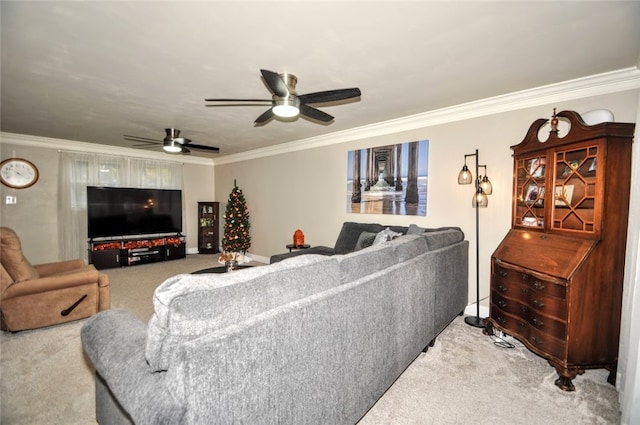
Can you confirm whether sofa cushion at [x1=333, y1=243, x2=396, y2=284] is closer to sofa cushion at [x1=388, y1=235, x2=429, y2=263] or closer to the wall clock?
sofa cushion at [x1=388, y1=235, x2=429, y2=263]

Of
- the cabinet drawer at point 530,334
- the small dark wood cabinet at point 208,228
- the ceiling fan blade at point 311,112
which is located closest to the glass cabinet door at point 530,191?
the cabinet drawer at point 530,334

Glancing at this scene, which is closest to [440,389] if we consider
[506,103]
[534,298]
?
[534,298]

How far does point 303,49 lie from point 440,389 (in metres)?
2.79

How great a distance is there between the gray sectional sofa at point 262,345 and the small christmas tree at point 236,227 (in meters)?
4.45

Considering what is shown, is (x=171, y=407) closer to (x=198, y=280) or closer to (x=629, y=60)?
(x=198, y=280)

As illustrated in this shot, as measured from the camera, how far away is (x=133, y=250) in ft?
18.8

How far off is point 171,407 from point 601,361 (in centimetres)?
301

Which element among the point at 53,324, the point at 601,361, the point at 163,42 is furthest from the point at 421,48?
the point at 53,324

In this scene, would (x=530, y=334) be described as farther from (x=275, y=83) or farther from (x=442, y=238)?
(x=275, y=83)

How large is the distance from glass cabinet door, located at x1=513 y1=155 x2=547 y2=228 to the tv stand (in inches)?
252

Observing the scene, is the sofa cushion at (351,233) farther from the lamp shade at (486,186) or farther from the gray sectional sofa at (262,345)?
the gray sectional sofa at (262,345)

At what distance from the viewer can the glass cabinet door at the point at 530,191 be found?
8.71ft

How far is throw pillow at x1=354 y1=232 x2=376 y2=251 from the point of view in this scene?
3.86 metres

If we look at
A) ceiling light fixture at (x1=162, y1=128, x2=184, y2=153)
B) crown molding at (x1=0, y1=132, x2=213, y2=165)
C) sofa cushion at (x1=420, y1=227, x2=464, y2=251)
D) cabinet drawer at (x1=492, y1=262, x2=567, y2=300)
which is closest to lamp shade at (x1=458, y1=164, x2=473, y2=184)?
sofa cushion at (x1=420, y1=227, x2=464, y2=251)
